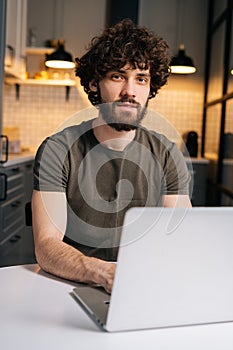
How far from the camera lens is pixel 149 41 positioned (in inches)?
71.6

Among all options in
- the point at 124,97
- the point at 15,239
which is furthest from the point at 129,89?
the point at 15,239

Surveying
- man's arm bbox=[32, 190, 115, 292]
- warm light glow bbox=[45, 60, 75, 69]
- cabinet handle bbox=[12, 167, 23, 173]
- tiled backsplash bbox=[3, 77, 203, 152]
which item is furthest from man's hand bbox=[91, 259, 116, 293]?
tiled backsplash bbox=[3, 77, 203, 152]

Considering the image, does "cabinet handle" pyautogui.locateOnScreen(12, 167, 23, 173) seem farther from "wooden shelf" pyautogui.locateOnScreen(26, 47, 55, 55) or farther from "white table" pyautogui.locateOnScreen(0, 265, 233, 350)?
"white table" pyautogui.locateOnScreen(0, 265, 233, 350)

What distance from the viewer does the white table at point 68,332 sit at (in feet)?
2.86

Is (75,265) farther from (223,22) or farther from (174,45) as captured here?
(174,45)

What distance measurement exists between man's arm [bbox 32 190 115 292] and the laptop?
21 cm

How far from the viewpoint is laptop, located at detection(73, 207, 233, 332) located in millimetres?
848

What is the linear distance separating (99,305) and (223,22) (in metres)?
4.05

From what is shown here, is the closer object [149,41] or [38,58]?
[149,41]

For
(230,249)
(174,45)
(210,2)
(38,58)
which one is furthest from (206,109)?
(230,249)

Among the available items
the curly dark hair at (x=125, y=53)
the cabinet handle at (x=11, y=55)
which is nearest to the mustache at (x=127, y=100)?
the curly dark hair at (x=125, y=53)

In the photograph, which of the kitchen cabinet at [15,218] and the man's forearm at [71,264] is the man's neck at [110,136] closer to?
the man's forearm at [71,264]

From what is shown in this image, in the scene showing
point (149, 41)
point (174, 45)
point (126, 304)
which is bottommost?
point (126, 304)

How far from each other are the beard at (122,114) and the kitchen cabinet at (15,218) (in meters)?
1.68
